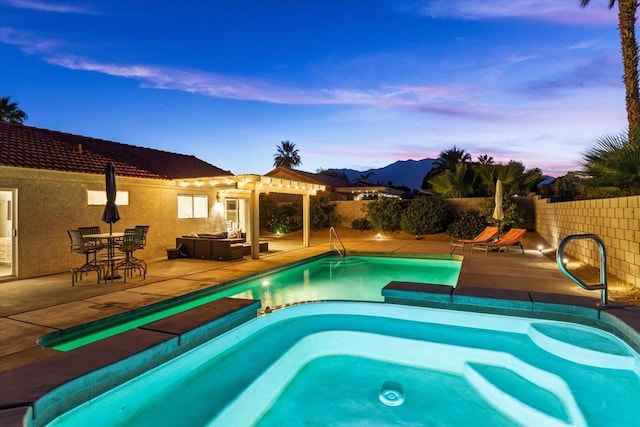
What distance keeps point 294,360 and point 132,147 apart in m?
12.8

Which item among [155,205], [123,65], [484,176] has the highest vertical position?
[123,65]

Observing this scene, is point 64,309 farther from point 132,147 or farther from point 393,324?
point 132,147

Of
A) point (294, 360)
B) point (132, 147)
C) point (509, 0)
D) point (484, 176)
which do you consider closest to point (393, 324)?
point (294, 360)

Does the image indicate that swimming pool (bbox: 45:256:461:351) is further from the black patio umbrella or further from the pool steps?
the black patio umbrella

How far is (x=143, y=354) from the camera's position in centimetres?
334

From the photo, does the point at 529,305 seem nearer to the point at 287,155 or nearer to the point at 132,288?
the point at 132,288

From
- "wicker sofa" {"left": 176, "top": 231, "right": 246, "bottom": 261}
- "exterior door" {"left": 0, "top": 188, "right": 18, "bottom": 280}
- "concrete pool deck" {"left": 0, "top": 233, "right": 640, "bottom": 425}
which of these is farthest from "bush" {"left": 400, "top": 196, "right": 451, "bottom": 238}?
"exterior door" {"left": 0, "top": 188, "right": 18, "bottom": 280}

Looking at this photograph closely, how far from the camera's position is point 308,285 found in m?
8.44

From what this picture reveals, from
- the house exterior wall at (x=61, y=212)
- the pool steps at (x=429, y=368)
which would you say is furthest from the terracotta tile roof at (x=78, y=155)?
the pool steps at (x=429, y=368)

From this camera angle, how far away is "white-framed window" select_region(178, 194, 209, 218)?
1266cm

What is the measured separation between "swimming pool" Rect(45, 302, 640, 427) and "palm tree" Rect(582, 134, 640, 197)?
400cm

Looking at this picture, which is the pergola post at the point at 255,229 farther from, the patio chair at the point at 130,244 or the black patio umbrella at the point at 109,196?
the black patio umbrella at the point at 109,196

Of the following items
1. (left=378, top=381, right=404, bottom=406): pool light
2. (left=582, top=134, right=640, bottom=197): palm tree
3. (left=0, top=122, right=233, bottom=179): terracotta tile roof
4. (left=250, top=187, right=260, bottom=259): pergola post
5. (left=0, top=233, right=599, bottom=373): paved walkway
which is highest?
(left=0, top=122, right=233, bottom=179): terracotta tile roof

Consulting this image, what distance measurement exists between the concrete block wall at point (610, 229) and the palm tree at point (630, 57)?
3296 millimetres
